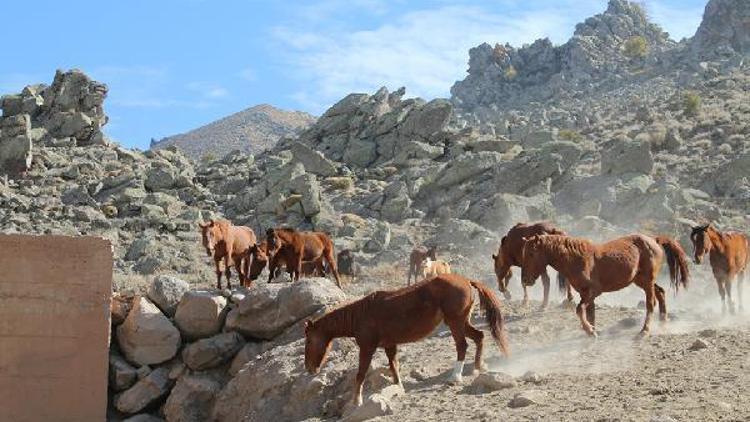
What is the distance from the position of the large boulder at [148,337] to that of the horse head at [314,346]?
563cm

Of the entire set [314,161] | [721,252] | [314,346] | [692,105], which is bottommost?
[314,346]

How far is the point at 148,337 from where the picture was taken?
55.3ft

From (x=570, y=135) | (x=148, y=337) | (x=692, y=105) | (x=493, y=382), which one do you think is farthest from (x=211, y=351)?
(x=692, y=105)

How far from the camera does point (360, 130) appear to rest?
53.4 meters

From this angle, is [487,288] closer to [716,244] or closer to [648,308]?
[648,308]

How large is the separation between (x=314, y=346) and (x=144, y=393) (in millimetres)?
5649

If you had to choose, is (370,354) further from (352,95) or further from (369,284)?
(352,95)

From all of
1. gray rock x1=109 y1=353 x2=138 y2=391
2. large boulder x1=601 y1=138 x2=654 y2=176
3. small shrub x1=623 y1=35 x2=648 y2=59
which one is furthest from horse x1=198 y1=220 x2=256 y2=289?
small shrub x1=623 y1=35 x2=648 y2=59

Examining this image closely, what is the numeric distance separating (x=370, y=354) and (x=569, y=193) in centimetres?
2572

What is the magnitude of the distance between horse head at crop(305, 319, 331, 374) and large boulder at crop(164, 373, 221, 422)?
13.8ft

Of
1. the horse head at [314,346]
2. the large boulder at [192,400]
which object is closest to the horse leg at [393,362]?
the horse head at [314,346]

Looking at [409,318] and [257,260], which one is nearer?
[409,318]

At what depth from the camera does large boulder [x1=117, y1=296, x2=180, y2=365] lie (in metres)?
16.8

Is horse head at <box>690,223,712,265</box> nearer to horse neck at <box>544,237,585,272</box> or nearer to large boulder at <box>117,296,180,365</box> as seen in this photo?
horse neck at <box>544,237,585,272</box>
